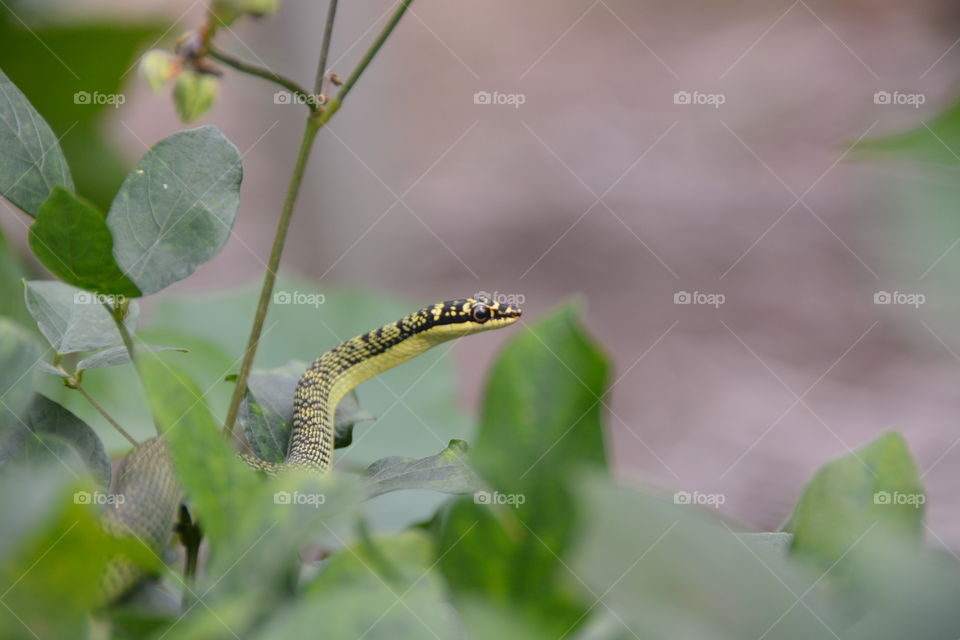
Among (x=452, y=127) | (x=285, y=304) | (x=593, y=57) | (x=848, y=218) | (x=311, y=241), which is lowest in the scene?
(x=285, y=304)

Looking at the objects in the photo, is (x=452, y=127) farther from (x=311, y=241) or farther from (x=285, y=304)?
(x=285, y=304)

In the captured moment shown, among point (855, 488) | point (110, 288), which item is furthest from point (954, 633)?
point (110, 288)

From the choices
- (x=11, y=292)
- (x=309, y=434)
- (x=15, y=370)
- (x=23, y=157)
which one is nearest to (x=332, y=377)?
(x=309, y=434)

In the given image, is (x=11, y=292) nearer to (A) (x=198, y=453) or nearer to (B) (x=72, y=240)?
(B) (x=72, y=240)

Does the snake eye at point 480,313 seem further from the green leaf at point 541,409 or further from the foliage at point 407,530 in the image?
the green leaf at point 541,409

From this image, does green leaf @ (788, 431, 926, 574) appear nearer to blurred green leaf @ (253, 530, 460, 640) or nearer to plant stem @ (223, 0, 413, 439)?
blurred green leaf @ (253, 530, 460, 640)

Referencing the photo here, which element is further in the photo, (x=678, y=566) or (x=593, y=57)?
(x=593, y=57)

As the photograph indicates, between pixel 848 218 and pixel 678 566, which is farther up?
pixel 848 218

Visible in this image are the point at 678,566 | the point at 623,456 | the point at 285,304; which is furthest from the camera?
the point at 623,456
